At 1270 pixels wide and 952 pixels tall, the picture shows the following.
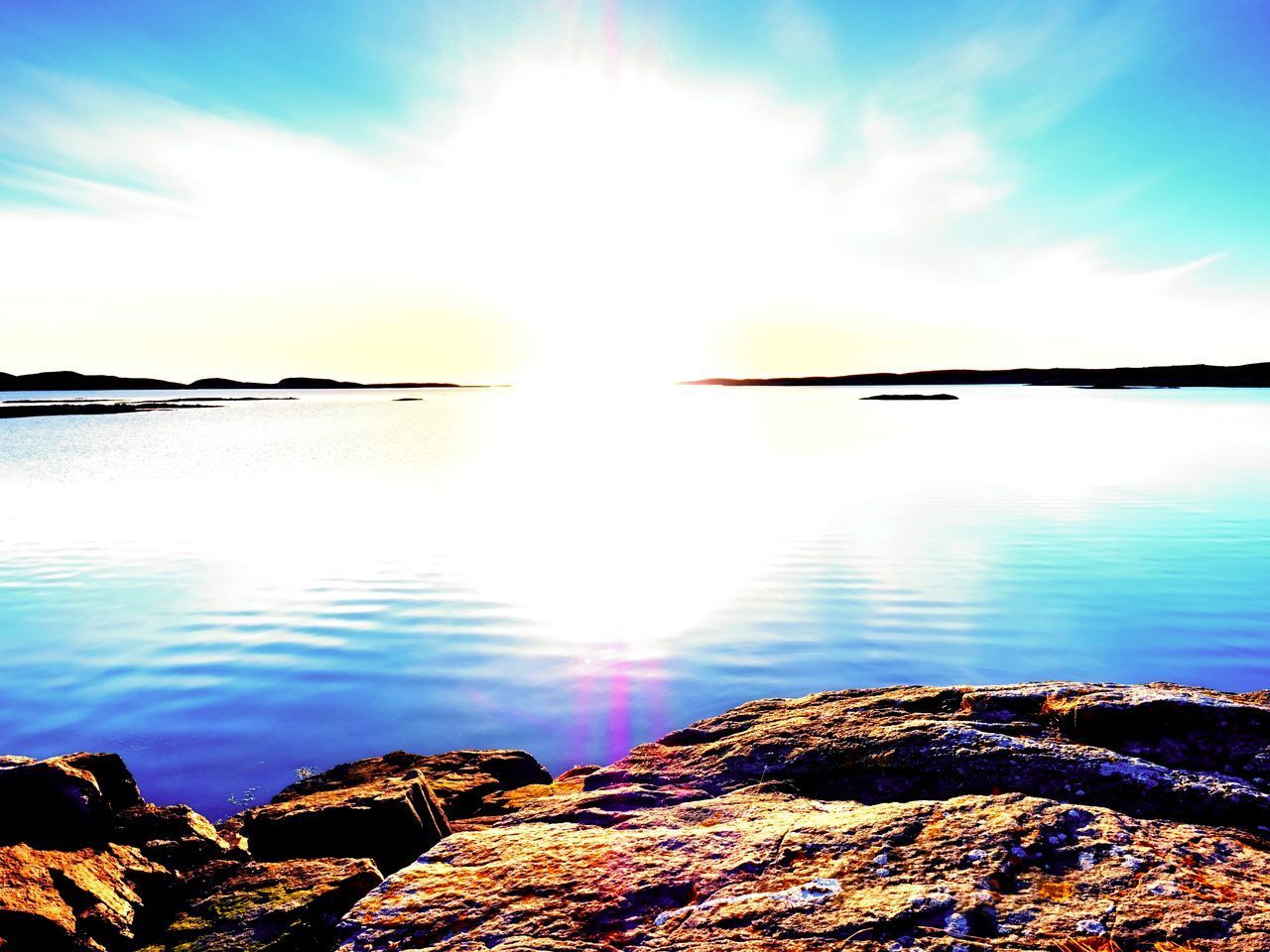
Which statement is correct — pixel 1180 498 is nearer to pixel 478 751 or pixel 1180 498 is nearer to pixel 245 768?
pixel 478 751

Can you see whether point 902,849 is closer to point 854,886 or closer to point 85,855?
point 854,886

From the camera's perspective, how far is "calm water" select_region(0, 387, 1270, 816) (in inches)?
468

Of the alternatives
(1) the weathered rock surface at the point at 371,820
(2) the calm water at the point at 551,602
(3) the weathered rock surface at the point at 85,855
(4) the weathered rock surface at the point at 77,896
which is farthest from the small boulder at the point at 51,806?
(2) the calm water at the point at 551,602

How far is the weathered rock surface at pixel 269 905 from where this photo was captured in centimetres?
433

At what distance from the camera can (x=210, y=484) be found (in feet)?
116

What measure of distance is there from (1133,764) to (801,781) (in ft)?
7.49

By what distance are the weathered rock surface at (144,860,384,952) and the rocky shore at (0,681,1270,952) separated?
2 cm

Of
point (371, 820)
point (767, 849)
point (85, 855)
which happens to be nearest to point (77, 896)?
point (85, 855)

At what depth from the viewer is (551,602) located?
17609mm

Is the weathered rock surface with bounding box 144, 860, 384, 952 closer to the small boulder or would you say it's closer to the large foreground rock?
the large foreground rock

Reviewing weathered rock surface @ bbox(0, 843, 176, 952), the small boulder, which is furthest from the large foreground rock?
the small boulder

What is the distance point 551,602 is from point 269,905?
512 inches

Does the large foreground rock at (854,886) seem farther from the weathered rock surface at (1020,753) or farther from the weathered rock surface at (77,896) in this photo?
the weathered rock surface at (77,896)

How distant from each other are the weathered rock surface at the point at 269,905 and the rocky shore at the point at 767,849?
20mm
